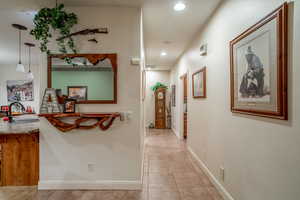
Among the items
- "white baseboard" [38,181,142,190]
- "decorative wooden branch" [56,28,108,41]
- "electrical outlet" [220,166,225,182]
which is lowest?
"white baseboard" [38,181,142,190]

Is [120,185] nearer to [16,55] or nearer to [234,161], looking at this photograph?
[234,161]

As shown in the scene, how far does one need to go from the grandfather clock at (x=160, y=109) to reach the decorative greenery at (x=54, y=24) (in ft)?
17.3

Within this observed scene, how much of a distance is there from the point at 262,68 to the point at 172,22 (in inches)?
78.0

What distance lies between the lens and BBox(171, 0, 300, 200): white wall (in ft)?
4.09

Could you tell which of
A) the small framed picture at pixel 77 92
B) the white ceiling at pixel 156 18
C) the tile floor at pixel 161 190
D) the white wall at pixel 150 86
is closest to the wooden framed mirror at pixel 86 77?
the small framed picture at pixel 77 92

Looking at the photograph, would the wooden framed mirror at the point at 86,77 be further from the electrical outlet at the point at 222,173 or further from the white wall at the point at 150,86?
the white wall at the point at 150,86

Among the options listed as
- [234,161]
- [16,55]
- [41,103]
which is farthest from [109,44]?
[16,55]

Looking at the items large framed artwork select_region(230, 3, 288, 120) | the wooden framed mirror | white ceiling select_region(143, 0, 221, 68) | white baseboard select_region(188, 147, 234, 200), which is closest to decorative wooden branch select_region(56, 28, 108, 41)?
the wooden framed mirror

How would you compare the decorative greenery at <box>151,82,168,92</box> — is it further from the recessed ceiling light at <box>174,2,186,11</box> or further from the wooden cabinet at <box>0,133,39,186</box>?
the wooden cabinet at <box>0,133,39,186</box>

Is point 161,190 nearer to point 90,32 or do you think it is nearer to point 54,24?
point 90,32

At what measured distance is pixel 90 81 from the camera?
251cm

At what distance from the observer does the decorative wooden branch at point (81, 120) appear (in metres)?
2.38

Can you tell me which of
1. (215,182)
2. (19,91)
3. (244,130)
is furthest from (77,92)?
(19,91)

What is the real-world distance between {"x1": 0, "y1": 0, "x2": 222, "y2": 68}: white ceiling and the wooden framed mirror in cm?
71
